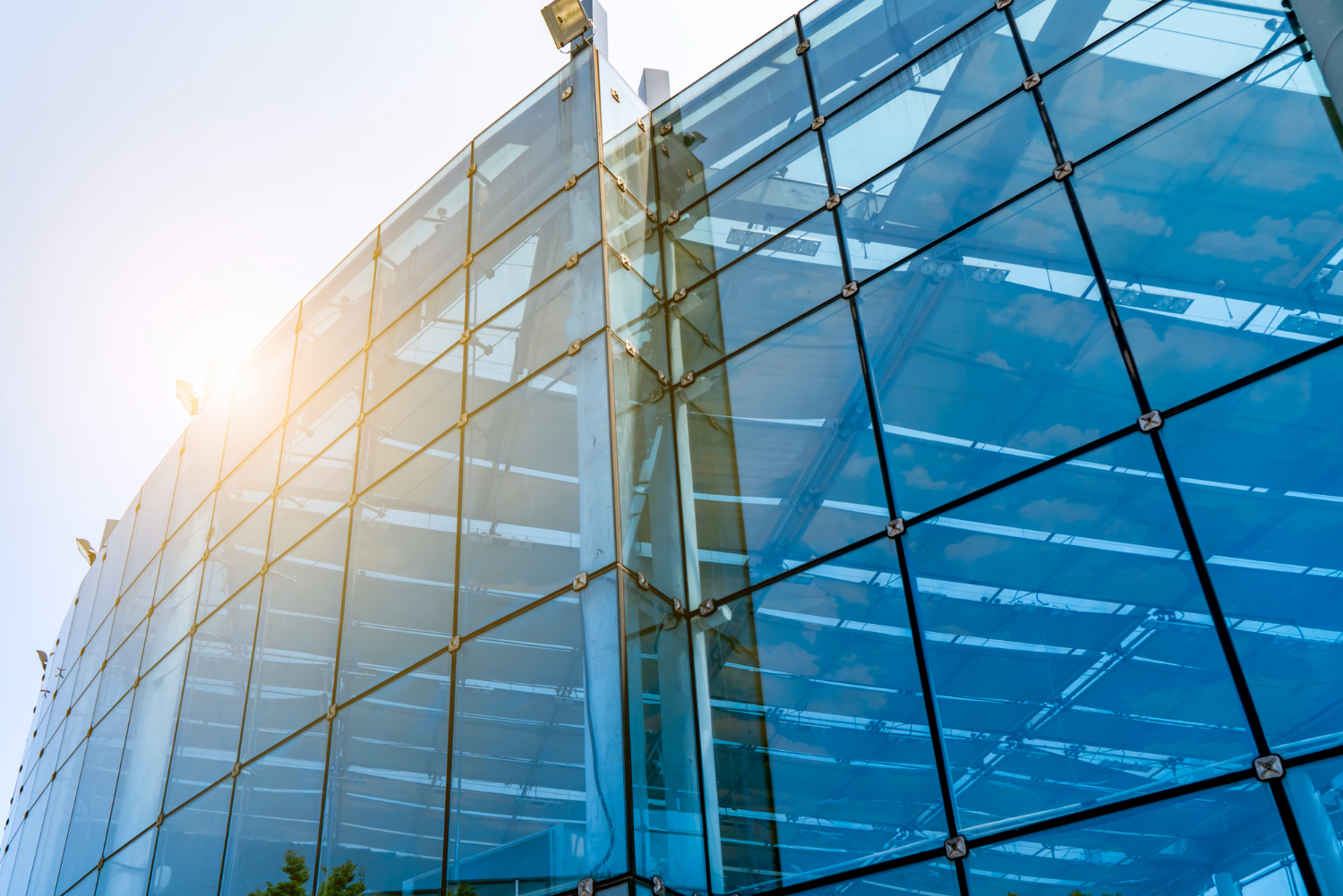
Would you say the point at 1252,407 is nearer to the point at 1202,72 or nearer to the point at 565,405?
the point at 1202,72

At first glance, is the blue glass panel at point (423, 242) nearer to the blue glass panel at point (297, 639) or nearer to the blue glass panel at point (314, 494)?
the blue glass panel at point (314, 494)

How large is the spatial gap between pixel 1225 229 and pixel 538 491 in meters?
7.26

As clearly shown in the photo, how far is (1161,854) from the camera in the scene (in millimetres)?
8453

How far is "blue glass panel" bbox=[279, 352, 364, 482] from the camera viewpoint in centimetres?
1734

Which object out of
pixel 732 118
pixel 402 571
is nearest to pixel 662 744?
pixel 402 571

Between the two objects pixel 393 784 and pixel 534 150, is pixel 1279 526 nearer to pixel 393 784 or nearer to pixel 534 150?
pixel 393 784

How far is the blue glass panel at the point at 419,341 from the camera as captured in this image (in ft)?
51.9

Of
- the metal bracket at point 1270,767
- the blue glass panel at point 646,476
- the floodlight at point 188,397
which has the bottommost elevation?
the metal bracket at point 1270,767

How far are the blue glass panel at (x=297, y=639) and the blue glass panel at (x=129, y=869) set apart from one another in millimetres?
3126

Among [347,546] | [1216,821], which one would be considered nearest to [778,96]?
[347,546]

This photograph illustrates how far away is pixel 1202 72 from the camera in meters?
11.4

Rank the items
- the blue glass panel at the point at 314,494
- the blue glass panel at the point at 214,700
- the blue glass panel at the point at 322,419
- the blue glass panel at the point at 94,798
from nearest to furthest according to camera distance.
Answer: the blue glass panel at the point at 214,700
the blue glass panel at the point at 314,494
the blue glass panel at the point at 322,419
the blue glass panel at the point at 94,798

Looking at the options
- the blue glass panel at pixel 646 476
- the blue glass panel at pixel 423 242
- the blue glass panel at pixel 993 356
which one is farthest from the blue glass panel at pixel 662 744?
the blue glass panel at pixel 423 242

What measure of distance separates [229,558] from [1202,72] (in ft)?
50.8
